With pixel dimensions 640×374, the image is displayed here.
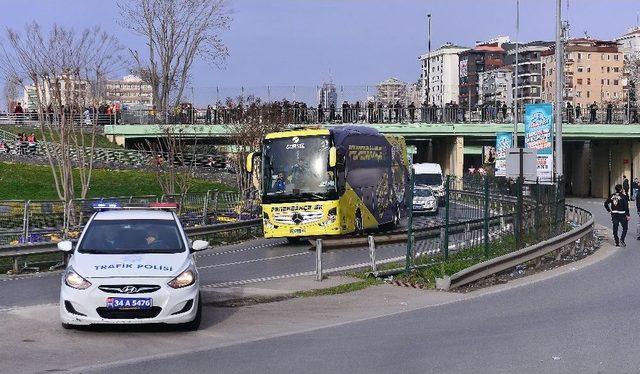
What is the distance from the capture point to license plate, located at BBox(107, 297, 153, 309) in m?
12.8

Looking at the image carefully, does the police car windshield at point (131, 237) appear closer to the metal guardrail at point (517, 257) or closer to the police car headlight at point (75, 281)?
the police car headlight at point (75, 281)

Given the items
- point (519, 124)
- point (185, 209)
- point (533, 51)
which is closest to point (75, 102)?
point (185, 209)

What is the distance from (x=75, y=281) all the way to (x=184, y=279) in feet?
4.43

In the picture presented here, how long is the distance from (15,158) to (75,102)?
61.9ft

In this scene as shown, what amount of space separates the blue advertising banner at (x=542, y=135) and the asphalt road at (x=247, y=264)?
27.3 feet

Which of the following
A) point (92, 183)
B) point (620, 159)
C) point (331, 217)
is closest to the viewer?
point (331, 217)

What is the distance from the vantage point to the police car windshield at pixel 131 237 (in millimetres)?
14109

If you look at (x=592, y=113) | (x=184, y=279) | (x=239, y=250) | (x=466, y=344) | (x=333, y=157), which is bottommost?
(x=239, y=250)

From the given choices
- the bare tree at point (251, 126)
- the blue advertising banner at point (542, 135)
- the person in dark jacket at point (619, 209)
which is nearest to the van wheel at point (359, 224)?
the blue advertising banner at point (542, 135)

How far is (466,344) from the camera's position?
40.6ft

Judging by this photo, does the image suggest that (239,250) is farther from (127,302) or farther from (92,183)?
(92,183)

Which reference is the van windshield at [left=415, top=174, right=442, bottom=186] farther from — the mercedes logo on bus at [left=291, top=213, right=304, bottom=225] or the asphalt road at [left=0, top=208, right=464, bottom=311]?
the mercedes logo on bus at [left=291, top=213, right=304, bottom=225]

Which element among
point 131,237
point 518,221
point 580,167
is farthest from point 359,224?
point 580,167

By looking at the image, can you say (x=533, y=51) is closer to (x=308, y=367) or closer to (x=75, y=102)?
(x=75, y=102)
